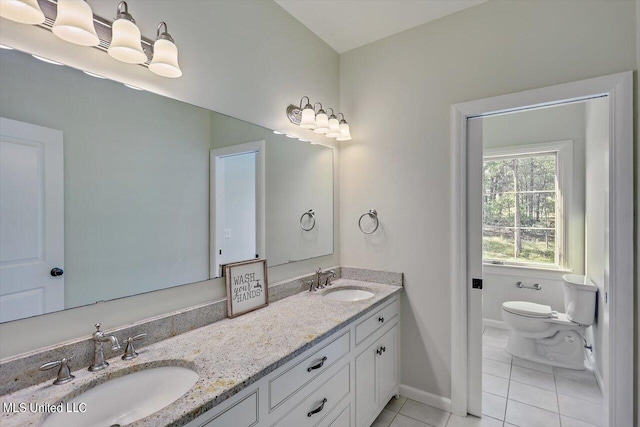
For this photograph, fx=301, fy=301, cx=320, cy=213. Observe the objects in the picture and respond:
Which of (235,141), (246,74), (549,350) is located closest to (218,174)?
(235,141)

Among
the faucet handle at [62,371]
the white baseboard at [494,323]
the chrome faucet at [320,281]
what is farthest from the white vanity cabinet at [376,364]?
the white baseboard at [494,323]

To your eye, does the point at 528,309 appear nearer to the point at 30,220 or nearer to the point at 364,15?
the point at 364,15

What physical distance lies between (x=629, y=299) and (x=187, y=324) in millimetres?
2172

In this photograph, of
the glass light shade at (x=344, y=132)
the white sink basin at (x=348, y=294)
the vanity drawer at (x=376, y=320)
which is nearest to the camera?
the vanity drawer at (x=376, y=320)

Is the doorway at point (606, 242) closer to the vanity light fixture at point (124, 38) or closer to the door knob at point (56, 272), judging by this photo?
the vanity light fixture at point (124, 38)

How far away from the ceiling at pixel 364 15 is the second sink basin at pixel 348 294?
6.24ft

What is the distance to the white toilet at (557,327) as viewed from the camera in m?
2.42

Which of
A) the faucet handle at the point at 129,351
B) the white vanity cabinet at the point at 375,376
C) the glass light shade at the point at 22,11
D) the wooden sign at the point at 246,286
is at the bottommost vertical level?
the white vanity cabinet at the point at 375,376

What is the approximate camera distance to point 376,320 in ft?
6.16

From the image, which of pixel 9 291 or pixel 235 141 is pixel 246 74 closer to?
pixel 235 141

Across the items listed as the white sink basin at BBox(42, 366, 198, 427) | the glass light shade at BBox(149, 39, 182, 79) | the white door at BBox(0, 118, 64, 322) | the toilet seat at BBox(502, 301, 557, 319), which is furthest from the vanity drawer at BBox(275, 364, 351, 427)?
the toilet seat at BBox(502, 301, 557, 319)

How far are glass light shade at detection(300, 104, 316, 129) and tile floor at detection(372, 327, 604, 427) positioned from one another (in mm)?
2007

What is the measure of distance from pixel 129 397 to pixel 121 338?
222 mm

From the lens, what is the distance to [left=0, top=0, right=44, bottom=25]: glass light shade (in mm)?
877
